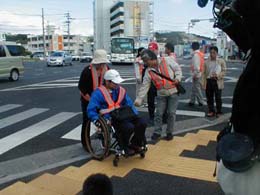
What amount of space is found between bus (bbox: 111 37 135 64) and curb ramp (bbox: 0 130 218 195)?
1208 inches

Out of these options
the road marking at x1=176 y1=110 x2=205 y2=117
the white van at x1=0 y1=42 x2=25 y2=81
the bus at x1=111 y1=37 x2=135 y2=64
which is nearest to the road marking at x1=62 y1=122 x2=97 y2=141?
the road marking at x1=176 y1=110 x2=205 y2=117

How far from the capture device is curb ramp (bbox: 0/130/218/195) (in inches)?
153

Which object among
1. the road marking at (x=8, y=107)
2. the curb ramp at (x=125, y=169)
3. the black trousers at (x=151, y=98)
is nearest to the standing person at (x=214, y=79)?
the black trousers at (x=151, y=98)

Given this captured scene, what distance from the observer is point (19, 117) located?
318 inches

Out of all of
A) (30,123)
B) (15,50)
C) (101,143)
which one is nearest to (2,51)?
(15,50)

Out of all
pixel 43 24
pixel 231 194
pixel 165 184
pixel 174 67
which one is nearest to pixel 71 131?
pixel 174 67

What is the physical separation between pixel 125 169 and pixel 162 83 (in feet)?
5.88

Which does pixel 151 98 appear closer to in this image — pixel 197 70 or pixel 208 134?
pixel 208 134

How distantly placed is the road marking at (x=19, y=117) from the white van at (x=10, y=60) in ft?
29.3

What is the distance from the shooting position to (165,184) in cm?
401

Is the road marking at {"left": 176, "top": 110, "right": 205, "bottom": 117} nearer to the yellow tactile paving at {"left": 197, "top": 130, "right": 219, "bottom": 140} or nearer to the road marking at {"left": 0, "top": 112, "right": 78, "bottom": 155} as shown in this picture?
the yellow tactile paving at {"left": 197, "top": 130, "right": 219, "bottom": 140}

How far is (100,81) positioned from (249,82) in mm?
3743

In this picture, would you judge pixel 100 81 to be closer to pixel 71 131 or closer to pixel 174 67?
pixel 174 67

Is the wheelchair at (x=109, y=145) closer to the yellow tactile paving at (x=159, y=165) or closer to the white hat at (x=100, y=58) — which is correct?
the yellow tactile paving at (x=159, y=165)
